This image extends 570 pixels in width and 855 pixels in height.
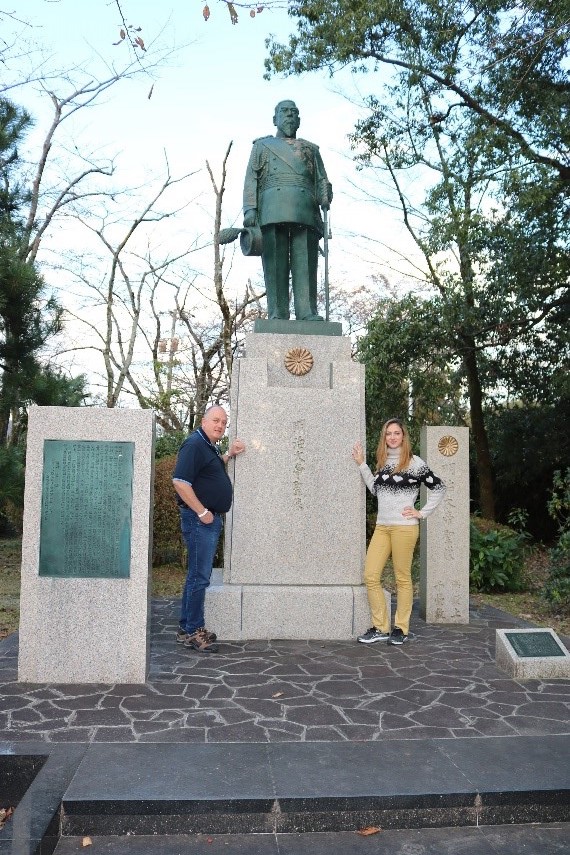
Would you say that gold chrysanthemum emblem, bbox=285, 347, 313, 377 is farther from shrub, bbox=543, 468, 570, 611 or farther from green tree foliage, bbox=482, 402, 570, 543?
green tree foliage, bbox=482, 402, 570, 543

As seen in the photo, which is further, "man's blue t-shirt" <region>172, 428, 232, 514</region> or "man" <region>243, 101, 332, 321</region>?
"man" <region>243, 101, 332, 321</region>

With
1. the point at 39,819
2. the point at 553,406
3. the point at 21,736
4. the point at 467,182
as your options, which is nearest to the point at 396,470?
the point at 21,736

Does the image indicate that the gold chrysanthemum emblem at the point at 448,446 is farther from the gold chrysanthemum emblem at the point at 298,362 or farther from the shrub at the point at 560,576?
the shrub at the point at 560,576

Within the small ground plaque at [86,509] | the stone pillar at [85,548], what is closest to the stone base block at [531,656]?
the stone pillar at [85,548]

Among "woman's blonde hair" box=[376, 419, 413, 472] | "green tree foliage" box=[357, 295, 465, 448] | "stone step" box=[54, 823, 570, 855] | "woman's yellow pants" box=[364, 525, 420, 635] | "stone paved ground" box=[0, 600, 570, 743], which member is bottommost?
"stone step" box=[54, 823, 570, 855]

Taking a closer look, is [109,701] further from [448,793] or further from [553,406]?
[553,406]

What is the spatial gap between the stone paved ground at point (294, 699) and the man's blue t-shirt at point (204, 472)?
108 centimetres

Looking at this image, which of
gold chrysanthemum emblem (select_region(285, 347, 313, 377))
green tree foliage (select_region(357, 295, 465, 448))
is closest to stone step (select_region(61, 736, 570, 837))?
gold chrysanthemum emblem (select_region(285, 347, 313, 377))

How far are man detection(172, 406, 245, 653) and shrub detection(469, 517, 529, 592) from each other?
420cm

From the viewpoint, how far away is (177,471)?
4863mm

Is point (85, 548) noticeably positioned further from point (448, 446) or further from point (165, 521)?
point (165, 521)

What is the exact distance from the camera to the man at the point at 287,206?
6.30 metres

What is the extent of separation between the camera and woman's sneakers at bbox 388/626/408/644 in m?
5.32

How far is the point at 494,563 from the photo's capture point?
8.39 metres
